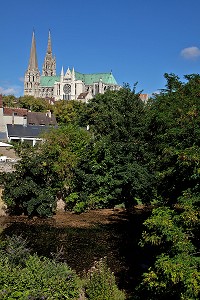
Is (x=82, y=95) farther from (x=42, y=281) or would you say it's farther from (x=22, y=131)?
(x=42, y=281)

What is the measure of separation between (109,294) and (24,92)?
5509 inches

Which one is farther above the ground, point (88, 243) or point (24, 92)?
point (24, 92)

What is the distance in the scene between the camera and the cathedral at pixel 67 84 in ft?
407

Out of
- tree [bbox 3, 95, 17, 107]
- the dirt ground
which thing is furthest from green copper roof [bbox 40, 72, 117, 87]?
the dirt ground

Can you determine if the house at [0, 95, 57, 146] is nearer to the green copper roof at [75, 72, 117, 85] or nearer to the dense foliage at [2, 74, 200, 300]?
the dense foliage at [2, 74, 200, 300]

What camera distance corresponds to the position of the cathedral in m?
124

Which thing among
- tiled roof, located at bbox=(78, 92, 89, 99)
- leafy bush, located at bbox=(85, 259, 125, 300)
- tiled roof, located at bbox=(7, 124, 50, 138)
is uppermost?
tiled roof, located at bbox=(78, 92, 89, 99)

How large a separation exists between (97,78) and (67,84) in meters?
12.0

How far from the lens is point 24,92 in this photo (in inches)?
5659

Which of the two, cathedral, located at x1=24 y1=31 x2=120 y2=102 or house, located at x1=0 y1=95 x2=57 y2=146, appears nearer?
house, located at x1=0 y1=95 x2=57 y2=146

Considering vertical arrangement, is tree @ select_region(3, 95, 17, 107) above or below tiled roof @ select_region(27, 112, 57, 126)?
above

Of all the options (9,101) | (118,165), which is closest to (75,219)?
(118,165)

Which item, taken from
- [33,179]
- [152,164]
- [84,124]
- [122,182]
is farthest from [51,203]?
[84,124]

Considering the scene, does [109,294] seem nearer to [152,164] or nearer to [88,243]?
[88,243]
